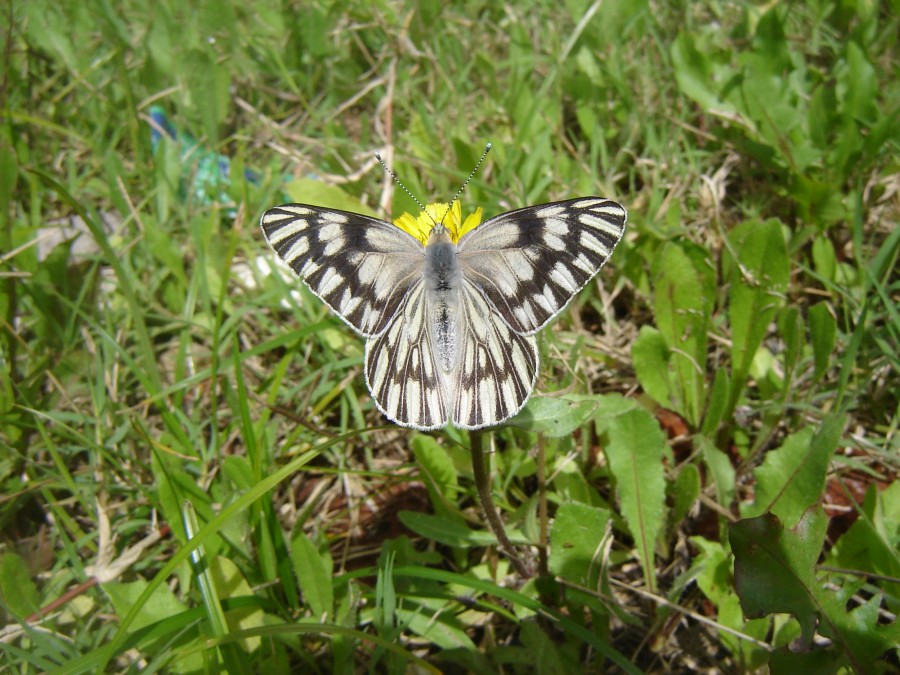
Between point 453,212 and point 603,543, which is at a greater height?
point 453,212

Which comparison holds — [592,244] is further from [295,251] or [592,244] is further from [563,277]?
[295,251]

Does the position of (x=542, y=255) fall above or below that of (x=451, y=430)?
above

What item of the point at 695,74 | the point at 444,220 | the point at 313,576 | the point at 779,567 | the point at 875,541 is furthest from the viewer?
the point at 695,74

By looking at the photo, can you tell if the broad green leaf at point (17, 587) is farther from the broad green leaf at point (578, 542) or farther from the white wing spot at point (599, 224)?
the white wing spot at point (599, 224)

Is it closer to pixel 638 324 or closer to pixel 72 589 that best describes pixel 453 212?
pixel 638 324

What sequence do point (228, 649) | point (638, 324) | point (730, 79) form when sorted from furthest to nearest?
point (730, 79)
point (638, 324)
point (228, 649)

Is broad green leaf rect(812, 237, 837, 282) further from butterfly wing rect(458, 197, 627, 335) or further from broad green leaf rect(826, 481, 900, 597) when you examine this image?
butterfly wing rect(458, 197, 627, 335)

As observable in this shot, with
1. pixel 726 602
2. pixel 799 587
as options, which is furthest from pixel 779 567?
pixel 726 602

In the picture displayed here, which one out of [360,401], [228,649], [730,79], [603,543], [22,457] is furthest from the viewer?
[730,79]

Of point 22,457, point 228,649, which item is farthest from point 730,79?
point 22,457
